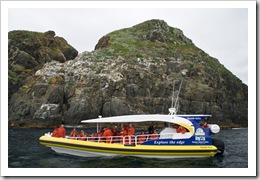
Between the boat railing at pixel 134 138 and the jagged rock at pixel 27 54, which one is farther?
the jagged rock at pixel 27 54

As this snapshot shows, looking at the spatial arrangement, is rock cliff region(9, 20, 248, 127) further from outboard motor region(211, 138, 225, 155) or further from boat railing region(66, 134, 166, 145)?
outboard motor region(211, 138, 225, 155)

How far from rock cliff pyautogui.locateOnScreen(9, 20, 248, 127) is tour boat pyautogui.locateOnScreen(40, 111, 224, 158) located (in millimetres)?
35799

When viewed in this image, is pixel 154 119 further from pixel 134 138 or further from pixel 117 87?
pixel 117 87

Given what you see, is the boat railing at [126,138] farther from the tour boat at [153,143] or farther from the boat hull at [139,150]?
the boat hull at [139,150]

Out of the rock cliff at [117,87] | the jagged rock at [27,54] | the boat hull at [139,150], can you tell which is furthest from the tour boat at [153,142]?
the jagged rock at [27,54]

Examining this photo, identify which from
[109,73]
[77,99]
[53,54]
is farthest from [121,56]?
[53,54]

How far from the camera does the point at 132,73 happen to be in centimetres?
6006

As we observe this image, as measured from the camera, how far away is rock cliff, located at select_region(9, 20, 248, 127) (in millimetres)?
53344

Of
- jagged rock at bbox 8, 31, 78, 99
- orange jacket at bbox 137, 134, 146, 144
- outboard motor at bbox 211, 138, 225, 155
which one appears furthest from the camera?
jagged rock at bbox 8, 31, 78, 99

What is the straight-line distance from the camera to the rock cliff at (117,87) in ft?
175

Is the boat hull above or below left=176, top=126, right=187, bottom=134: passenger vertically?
below

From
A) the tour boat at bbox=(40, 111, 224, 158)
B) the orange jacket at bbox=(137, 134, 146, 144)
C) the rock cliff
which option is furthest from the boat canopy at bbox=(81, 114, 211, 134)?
the rock cliff

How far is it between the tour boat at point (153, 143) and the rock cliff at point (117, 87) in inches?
1409

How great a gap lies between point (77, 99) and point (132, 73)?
1350 cm
